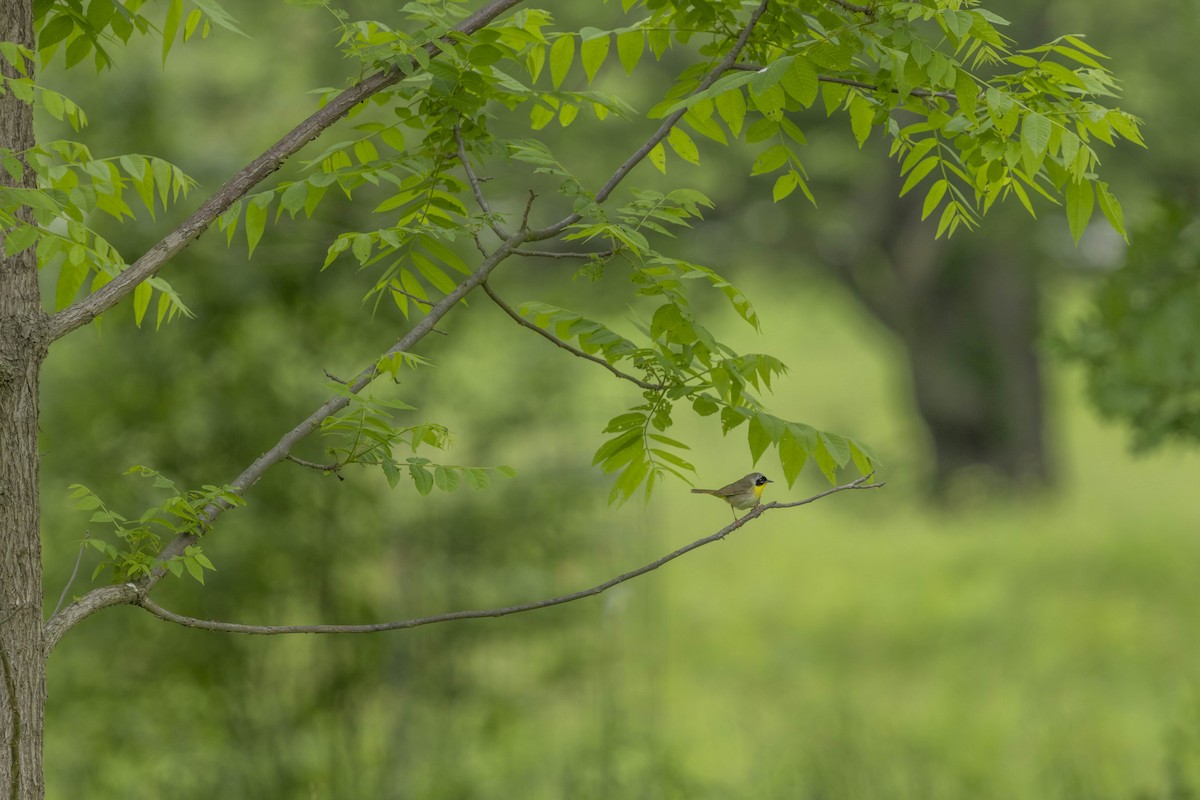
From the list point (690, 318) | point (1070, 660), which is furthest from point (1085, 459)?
point (690, 318)

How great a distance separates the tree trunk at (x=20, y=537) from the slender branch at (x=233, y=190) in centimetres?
6

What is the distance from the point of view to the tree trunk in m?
2.21

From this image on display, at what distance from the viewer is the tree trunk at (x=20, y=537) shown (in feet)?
Result: 7.27

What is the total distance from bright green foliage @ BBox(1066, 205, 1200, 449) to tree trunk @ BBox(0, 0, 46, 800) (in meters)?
3.45

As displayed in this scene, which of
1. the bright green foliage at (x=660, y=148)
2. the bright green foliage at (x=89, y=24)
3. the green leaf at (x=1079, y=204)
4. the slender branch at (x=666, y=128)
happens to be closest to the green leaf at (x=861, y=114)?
the bright green foliage at (x=660, y=148)

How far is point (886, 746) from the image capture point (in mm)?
7293

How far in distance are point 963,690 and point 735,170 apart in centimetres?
637

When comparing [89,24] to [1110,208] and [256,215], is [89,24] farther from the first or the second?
[1110,208]

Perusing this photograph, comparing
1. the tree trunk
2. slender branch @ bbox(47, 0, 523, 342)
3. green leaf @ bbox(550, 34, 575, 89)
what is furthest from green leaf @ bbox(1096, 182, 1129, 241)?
the tree trunk

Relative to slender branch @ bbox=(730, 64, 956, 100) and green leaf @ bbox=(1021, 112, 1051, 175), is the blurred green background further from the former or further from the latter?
green leaf @ bbox=(1021, 112, 1051, 175)

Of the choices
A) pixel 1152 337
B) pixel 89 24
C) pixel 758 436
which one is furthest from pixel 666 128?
pixel 1152 337

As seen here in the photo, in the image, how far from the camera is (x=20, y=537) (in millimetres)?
2258

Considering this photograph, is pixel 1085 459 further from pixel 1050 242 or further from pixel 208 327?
pixel 208 327

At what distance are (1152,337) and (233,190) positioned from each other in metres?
3.17
